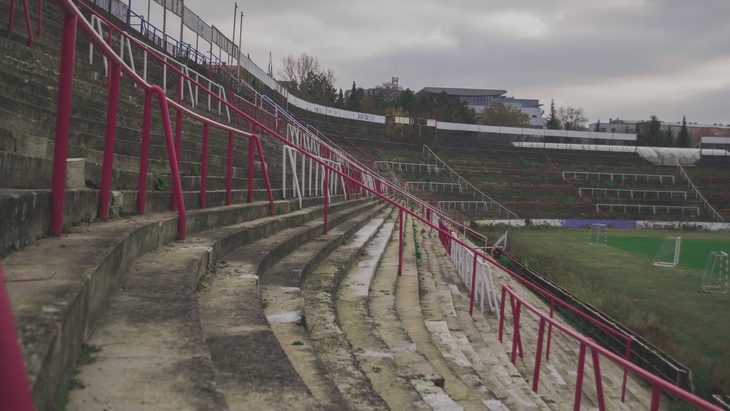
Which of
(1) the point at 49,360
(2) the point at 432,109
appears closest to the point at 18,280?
(1) the point at 49,360

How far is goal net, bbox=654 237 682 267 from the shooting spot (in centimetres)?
2306

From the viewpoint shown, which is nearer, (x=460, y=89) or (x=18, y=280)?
(x=18, y=280)

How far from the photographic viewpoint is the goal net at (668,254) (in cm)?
2306

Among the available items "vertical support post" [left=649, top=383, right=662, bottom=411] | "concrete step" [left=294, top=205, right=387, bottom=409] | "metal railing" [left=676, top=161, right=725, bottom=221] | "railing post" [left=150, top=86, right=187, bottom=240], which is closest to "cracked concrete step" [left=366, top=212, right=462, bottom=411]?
"concrete step" [left=294, top=205, right=387, bottom=409]

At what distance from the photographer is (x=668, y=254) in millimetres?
24422

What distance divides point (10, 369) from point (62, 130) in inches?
94.0

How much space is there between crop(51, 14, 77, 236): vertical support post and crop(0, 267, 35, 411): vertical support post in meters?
2.25

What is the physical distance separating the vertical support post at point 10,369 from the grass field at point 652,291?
1069 centimetres

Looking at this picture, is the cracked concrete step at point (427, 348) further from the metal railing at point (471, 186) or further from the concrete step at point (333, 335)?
the metal railing at point (471, 186)

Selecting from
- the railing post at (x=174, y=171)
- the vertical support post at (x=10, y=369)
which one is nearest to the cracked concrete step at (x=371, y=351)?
the railing post at (x=174, y=171)

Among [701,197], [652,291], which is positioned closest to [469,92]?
[701,197]

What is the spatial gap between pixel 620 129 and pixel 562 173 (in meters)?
A: 83.3

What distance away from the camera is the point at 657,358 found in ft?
33.4

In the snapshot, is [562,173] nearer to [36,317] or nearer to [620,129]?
[36,317]
